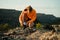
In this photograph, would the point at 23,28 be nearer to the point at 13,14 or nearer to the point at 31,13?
the point at 31,13

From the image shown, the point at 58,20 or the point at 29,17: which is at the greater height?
the point at 29,17

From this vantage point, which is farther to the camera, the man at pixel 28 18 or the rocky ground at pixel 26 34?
the man at pixel 28 18

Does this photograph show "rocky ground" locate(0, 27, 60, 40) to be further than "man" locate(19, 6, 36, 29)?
No

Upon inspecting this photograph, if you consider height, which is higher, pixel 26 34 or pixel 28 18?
pixel 28 18

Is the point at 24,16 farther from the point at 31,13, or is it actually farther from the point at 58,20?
the point at 58,20

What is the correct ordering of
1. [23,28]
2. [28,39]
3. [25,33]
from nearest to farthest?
[28,39], [25,33], [23,28]

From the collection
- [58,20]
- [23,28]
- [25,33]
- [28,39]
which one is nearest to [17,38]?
[28,39]

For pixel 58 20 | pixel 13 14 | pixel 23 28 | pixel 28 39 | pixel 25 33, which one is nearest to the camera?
pixel 28 39

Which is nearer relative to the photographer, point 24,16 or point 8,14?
point 24,16

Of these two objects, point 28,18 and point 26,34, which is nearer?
point 26,34

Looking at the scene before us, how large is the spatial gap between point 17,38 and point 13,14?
1414 cm

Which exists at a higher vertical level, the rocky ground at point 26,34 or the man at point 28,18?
the man at point 28,18

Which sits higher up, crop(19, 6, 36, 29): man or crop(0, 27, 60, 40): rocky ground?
crop(19, 6, 36, 29): man

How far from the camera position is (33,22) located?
41.9ft
